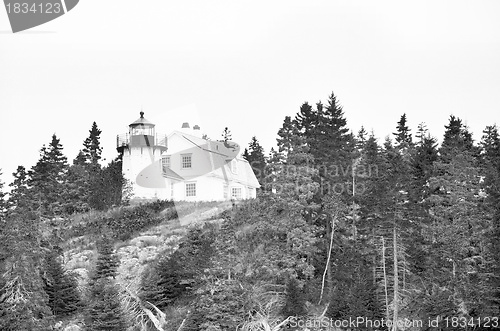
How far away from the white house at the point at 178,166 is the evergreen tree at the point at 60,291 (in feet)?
63.5

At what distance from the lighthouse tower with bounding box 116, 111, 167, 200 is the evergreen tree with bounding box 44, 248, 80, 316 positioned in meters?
19.7

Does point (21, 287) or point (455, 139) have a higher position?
point (455, 139)

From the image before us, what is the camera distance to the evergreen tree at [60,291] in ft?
114

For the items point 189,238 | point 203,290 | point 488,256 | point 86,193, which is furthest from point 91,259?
point 488,256

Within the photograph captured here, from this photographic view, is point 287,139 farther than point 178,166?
No

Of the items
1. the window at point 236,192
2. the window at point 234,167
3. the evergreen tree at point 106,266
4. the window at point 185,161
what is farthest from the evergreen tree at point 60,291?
the window at point 234,167

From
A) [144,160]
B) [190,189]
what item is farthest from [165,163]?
[190,189]

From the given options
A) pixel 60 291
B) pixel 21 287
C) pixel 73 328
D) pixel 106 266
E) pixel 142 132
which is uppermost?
pixel 142 132

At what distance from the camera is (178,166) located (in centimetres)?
5522

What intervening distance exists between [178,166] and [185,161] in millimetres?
729

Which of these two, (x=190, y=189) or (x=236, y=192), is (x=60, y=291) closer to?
(x=190, y=189)

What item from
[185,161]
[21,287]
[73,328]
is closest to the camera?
[21,287]

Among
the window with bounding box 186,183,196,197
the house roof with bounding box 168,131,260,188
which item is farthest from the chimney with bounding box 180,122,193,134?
the window with bounding box 186,183,196,197

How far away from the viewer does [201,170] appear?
5456cm
